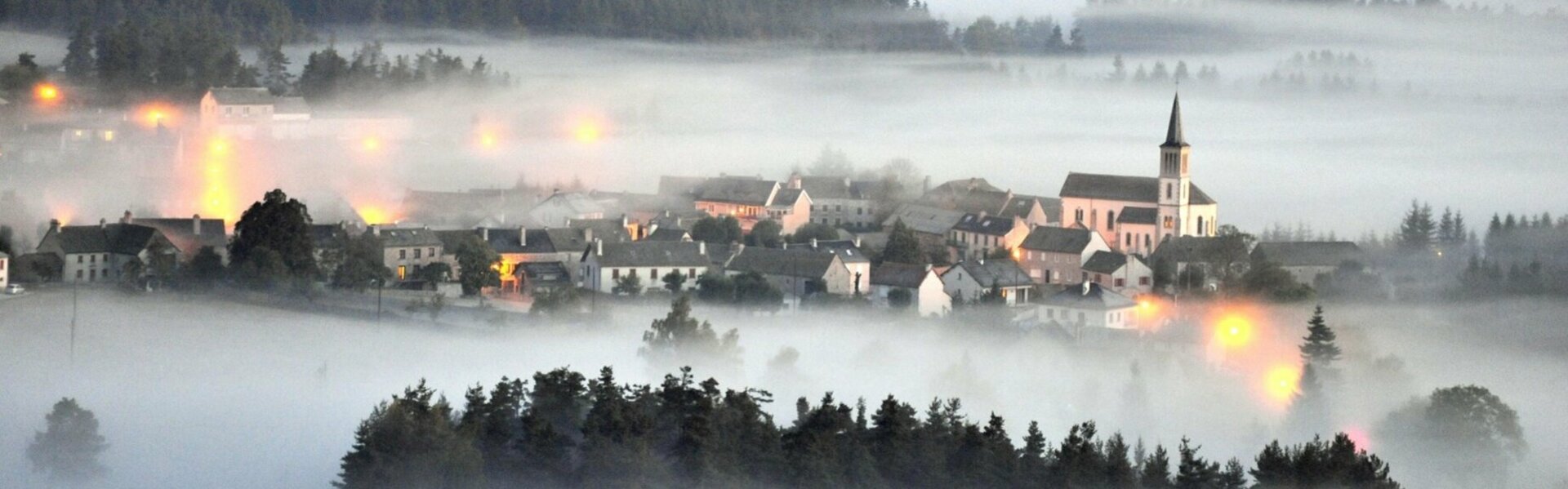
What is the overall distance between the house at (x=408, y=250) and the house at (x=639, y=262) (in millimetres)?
1353

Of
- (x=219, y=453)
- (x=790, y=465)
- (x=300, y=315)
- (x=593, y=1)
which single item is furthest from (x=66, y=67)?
(x=790, y=465)

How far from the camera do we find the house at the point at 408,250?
1038 inches

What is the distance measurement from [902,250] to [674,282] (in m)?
2.47

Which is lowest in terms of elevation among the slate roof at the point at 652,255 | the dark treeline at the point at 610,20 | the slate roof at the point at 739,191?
the slate roof at the point at 652,255

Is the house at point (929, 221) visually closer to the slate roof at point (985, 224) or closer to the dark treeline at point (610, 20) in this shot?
the slate roof at point (985, 224)

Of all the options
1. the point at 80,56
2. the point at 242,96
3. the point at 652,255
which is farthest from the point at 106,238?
the point at 80,56

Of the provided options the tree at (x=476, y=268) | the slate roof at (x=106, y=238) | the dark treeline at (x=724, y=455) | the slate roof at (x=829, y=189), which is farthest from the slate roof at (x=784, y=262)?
the dark treeline at (x=724, y=455)

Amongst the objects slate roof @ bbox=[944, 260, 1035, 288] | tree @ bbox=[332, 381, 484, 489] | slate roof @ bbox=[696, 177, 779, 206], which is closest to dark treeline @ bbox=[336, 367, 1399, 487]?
tree @ bbox=[332, 381, 484, 489]

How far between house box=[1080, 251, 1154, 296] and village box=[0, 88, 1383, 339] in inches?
0.9

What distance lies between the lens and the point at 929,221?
31078mm

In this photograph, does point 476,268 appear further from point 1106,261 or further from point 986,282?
point 1106,261

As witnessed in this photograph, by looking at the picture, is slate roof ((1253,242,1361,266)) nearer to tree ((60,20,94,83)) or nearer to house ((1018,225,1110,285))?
house ((1018,225,1110,285))

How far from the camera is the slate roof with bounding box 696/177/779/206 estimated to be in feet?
105

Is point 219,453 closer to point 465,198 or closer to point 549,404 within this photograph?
point 549,404
